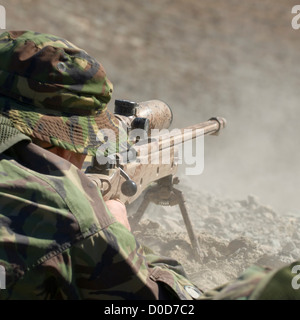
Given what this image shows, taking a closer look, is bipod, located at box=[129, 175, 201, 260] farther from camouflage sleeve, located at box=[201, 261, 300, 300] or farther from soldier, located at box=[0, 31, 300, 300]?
camouflage sleeve, located at box=[201, 261, 300, 300]

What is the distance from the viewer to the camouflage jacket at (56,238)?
4.25 ft

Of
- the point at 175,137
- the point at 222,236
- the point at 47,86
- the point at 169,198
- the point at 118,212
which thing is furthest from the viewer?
the point at 222,236

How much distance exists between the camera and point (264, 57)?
11.2 m

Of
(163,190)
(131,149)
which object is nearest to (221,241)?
(163,190)

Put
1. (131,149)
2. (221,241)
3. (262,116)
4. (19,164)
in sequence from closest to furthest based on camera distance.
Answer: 1. (19,164)
2. (131,149)
3. (221,241)
4. (262,116)

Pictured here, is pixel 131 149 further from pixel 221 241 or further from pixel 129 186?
pixel 221 241

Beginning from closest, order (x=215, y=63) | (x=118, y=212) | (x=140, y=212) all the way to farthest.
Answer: (x=118, y=212) → (x=140, y=212) → (x=215, y=63)

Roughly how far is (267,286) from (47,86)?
1.04 metres

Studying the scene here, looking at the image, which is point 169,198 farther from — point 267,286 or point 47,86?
point 267,286

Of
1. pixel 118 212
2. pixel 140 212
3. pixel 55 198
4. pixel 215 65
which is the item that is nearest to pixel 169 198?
pixel 140 212

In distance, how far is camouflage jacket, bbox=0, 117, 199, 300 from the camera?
130cm

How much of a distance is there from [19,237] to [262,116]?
32.7ft

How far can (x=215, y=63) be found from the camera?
11.1 metres
